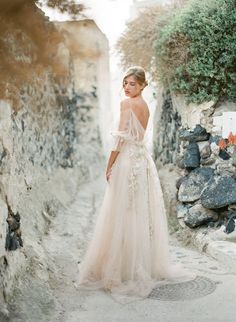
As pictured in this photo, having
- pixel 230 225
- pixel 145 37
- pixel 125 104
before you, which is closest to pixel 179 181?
pixel 230 225

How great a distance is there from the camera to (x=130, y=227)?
3.74 metres

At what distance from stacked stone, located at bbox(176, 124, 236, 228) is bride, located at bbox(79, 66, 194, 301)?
143cm

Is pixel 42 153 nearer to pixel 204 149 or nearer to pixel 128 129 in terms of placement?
pixel 204 149

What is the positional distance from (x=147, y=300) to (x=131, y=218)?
716 mm

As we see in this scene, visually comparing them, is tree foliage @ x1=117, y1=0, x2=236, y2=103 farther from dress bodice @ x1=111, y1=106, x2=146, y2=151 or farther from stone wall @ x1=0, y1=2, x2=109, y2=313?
dress bodice @ x1=111, y1=106, x2=146, y2=151

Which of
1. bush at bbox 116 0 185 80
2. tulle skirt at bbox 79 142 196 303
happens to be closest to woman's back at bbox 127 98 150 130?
tulle skirt at bbox 79 142 196 303

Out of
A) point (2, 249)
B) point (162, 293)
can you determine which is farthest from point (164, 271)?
point (2, 249)

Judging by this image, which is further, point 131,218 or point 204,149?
point 204,149

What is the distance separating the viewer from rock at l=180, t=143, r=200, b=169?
5.71 m

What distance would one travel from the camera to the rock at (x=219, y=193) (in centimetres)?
507

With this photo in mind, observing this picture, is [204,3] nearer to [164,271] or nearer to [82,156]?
[164,271]

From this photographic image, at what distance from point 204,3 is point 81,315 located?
4628 mm

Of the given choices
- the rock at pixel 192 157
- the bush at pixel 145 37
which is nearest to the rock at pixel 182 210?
the rock at pixel 192 157

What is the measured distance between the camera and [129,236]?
372cm
